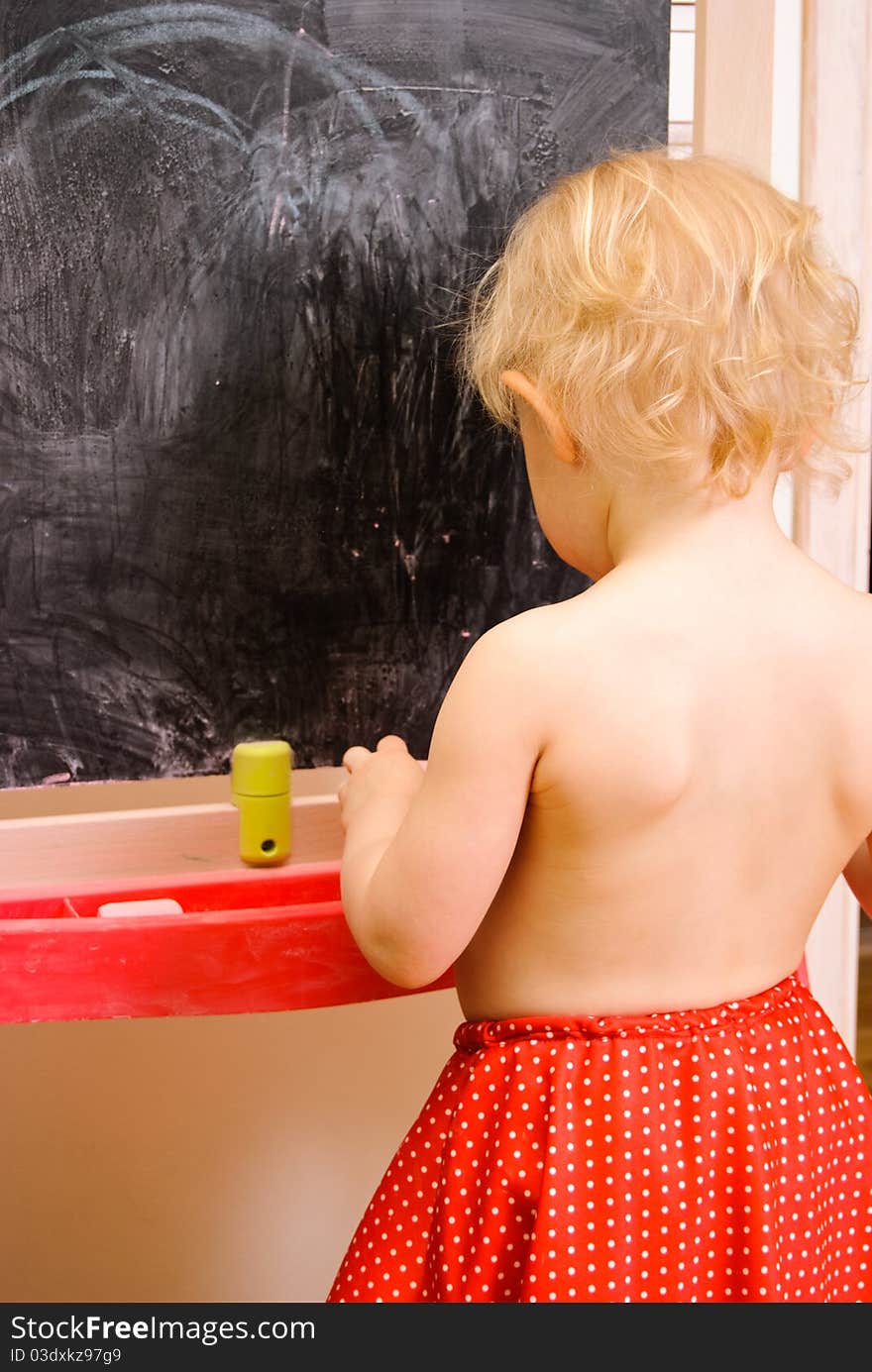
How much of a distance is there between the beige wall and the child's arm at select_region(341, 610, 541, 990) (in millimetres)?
740

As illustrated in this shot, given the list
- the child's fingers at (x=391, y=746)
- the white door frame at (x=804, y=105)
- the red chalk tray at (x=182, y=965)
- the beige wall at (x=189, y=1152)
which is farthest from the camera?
the beige wall at (x=189, y=1152)

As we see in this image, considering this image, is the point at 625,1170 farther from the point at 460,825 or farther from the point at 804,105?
the point at 804,105

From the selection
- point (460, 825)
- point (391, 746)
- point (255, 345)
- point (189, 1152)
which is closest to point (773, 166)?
point (255, 345)

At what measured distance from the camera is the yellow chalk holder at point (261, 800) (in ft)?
3.27

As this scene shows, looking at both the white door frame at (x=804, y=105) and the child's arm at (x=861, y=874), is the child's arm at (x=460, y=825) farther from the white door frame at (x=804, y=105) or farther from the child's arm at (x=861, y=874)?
the white door frame at (x=804, y=105)

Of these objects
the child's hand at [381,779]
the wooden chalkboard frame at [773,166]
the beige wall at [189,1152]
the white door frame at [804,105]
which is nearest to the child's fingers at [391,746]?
the child's hand at [381,779]

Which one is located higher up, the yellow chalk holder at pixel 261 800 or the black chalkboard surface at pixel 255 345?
the black chalkboard surface at pixel 255 345

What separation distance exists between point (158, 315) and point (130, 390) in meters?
0.06

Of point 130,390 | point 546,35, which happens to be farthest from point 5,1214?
point 546,35

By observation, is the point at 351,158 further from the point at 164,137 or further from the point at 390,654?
the point at 390,654

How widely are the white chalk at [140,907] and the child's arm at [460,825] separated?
0.56ft

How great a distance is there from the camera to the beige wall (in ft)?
4.65

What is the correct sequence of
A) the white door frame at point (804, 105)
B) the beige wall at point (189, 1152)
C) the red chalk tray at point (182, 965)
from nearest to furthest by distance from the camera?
the red chalk tray at point (182, 965), the white door frame at point (804, 105), the beige wall at point (189, 1152)

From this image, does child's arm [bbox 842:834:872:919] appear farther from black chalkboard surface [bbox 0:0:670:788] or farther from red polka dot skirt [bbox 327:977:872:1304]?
black chalkboard surface [bbox 0:0:670:788]
